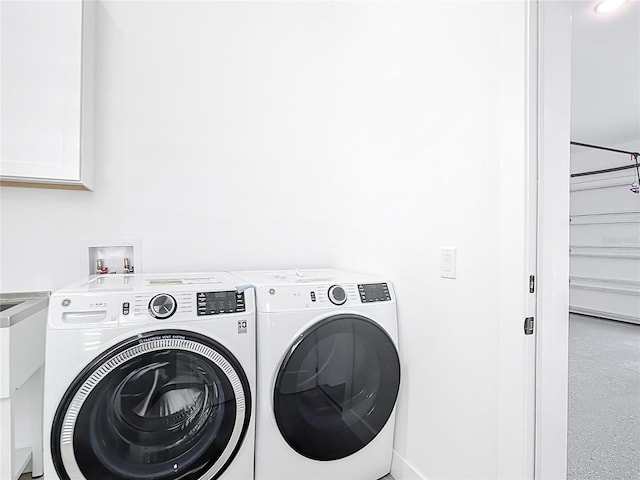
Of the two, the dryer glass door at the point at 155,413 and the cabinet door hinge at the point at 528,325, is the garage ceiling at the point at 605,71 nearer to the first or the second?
the cabinet door hinge at the point at 528,325

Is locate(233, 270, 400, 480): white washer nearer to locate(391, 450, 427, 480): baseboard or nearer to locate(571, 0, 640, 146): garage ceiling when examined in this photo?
locate(391, 450, 427, 480): baseboard

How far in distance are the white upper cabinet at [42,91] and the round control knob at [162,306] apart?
2.30ft

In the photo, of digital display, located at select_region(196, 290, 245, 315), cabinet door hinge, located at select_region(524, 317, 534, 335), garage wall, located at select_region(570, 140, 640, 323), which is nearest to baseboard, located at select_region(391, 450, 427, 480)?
cabinet door hinge, located at select_region(524, 317, 534, 335)

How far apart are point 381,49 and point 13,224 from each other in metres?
1.98

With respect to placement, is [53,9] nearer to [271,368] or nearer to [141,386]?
[141,386]

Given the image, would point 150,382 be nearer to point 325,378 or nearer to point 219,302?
point 219,302

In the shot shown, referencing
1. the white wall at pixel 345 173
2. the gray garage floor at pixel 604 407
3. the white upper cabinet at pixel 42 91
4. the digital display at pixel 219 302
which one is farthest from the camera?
the gray garage floor at pixel 604 407

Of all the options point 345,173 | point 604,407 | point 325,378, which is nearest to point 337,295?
point 325,378

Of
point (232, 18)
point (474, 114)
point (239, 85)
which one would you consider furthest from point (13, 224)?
point (474, 114)

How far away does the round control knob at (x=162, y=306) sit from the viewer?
48.5 inches

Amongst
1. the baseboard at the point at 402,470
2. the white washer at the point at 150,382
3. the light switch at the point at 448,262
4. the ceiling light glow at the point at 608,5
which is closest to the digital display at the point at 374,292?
the light switch at the point at 448,262

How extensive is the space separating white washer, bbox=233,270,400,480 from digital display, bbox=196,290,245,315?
82 mm

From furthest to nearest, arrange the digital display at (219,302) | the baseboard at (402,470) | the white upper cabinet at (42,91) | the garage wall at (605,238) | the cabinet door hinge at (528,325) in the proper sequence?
the garage wall at (605,238)
the baseboard at (402,470)
the white upper cabinet at (42,91)
the digital display at (219,302)
the cabinet door hinge at (528,325)

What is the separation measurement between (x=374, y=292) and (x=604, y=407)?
2207mm
